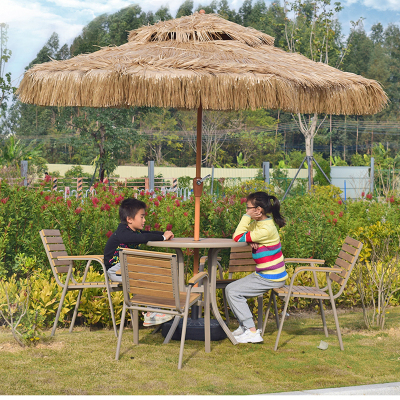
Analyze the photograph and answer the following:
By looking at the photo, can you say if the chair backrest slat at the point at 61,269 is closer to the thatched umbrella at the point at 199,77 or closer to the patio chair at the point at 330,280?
the thatched umbrella at the point at 199,77

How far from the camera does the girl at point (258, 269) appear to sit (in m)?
4.64

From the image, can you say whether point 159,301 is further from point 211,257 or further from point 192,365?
point 211,257

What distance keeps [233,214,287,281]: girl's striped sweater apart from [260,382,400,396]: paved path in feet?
4.48

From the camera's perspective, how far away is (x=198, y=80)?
4.21 meters

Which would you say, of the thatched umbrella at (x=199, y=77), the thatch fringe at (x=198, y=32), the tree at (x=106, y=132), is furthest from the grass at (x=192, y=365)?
the tree at (x=106, y=132)

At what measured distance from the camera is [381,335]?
5102 mm

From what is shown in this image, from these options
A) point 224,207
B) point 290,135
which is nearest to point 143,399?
point 224,207

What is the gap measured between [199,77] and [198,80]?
0.03 meters

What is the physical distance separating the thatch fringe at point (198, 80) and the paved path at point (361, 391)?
224cm

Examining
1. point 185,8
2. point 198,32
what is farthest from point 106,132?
point 185,8

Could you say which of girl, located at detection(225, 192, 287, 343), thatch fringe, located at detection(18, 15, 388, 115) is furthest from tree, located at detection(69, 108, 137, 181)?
girl, located at detection(225, 192, 287, 343)

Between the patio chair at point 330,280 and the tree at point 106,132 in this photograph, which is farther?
the tree at point 106,132

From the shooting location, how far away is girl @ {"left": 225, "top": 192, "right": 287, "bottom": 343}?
4641mm

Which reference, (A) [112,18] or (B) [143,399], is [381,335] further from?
(A) [112,18]
